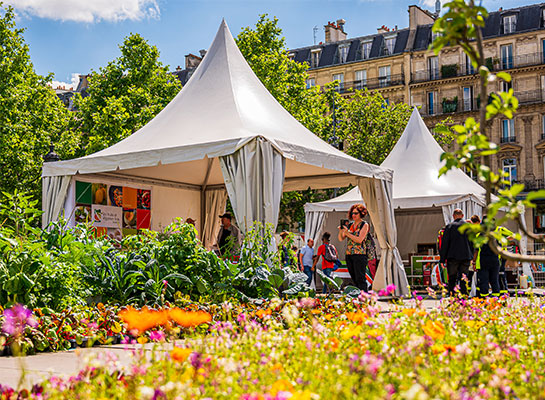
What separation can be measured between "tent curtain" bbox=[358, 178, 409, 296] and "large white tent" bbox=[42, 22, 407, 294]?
18 millimetres

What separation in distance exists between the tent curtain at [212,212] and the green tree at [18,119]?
987 cm

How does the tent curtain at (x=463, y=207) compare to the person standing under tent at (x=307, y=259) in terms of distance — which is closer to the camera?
the person standing under tent at (x=307, y=259)

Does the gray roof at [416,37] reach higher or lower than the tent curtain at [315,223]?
higher

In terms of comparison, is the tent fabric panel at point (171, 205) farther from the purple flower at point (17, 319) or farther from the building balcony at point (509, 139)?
the building balcony at point (509, 139)

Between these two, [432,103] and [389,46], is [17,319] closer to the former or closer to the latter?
[432,103]

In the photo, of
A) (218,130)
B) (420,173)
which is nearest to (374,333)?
(218,130)

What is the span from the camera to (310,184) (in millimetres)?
13484

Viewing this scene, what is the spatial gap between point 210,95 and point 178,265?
5.18m

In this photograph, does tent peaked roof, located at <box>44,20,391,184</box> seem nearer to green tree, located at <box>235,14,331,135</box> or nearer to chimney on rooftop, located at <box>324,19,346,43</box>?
green tree, located at <box>235,14,331,135</box>

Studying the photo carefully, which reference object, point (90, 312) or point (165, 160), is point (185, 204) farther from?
point (90, 312)

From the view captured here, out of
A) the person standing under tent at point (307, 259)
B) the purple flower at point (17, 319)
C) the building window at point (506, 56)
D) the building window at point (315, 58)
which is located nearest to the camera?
the purple flower at point (17, 319)

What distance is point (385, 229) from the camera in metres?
12.7

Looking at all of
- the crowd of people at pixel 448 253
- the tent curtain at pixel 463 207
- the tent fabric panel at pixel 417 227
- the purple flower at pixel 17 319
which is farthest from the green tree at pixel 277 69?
the purple flower at pixel 17 319

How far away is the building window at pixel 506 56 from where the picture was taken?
147 ft
